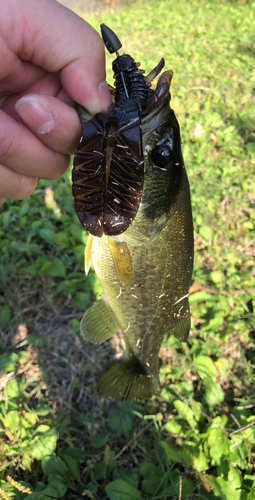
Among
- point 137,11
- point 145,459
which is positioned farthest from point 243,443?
point 137,11

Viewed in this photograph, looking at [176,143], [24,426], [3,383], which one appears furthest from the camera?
[3,383]

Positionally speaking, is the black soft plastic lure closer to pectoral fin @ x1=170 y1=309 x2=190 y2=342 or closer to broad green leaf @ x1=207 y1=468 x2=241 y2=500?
pectoral fin @ x1=170 y1=309 x2=190 y2=342

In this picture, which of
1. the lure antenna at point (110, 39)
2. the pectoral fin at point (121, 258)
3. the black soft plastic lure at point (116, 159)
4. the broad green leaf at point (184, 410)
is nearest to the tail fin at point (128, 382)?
the broad green leaf at point (184, 410)

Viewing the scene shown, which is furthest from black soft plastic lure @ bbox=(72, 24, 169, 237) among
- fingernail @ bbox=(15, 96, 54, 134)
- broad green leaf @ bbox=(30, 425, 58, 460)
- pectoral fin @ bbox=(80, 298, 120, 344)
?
broad green leaf @ bbox=(30, 425, 58, 460)

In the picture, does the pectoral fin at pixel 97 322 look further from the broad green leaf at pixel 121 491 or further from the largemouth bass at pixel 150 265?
the broad green leaf at pixel 121 491

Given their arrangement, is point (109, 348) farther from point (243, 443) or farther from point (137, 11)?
point (137, 11)
